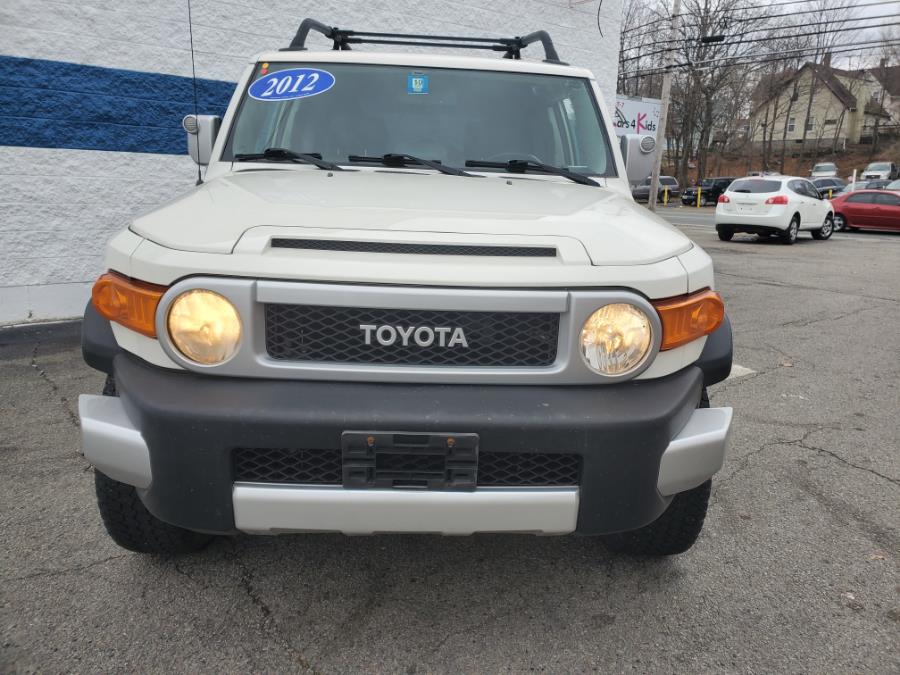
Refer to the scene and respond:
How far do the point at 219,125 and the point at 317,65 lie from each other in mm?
581

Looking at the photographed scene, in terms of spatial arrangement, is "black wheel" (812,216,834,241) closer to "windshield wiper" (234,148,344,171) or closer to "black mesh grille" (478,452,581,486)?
"windshield wiper" (234,148,344,171)

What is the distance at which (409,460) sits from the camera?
1750 mm

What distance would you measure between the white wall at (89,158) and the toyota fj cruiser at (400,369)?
15.7 ft

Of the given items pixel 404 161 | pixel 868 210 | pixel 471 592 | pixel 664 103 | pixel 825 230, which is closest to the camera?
pixel 471 592

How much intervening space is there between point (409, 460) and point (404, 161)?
149 cm

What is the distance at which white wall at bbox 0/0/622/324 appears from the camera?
5727 millimetres

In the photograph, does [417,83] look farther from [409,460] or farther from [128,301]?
[409,460]

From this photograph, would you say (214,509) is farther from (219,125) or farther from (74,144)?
(74,144)

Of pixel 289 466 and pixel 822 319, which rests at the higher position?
pixel 289 466

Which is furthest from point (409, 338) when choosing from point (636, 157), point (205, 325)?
point (636, 157)

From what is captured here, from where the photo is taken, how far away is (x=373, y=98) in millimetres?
2990

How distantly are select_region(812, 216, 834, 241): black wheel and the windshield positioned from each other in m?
16.2

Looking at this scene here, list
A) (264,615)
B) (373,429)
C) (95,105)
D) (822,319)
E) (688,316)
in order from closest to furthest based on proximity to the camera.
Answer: (373,429)
(688,316)
(264,615)
(95,105)
(822,319)

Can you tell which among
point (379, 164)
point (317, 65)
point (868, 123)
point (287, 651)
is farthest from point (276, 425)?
point (868, 123)
